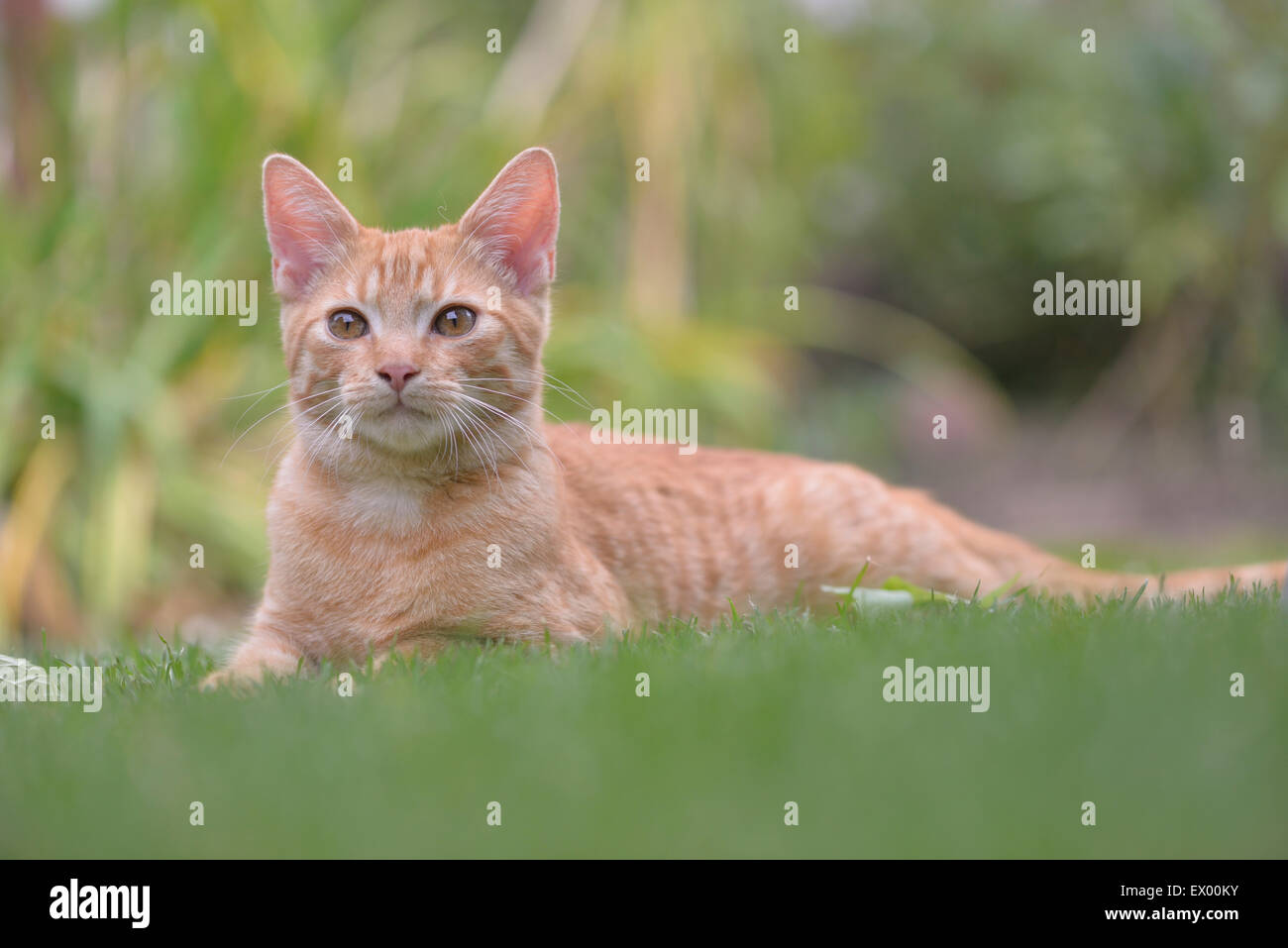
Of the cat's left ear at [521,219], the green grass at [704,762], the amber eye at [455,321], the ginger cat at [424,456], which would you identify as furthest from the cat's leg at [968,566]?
the amber eye at [455,321]

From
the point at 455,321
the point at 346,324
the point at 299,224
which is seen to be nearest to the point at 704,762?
the point at 455,321

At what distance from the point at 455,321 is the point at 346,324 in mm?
275

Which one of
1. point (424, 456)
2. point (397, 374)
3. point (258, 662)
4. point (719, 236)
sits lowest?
point (258, 662)

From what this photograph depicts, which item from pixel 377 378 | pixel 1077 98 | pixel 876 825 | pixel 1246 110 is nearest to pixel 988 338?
pixel 1077 98

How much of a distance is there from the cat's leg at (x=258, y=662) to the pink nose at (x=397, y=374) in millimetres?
680

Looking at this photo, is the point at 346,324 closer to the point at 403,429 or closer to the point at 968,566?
the point at 403,429

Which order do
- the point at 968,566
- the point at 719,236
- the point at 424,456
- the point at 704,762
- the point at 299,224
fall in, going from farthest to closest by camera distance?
the point at 719,236, the point at 968,566, the point at 299,224, the point at 424,456, the point at 704,762

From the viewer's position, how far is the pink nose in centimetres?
288

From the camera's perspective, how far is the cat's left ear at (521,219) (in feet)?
10.5

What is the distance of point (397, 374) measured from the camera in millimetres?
2879

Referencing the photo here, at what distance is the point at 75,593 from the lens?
6082mm

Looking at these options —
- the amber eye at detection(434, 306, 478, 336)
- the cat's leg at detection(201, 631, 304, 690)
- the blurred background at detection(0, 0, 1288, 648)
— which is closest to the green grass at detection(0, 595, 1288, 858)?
the cat's leg at detection(201, 631, 304, 690)

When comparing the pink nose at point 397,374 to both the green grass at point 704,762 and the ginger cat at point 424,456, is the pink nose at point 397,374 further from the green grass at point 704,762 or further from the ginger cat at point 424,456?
the green grass at point 704,762

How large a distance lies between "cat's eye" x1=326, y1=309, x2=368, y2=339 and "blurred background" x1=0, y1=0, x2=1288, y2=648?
0.56 metres
